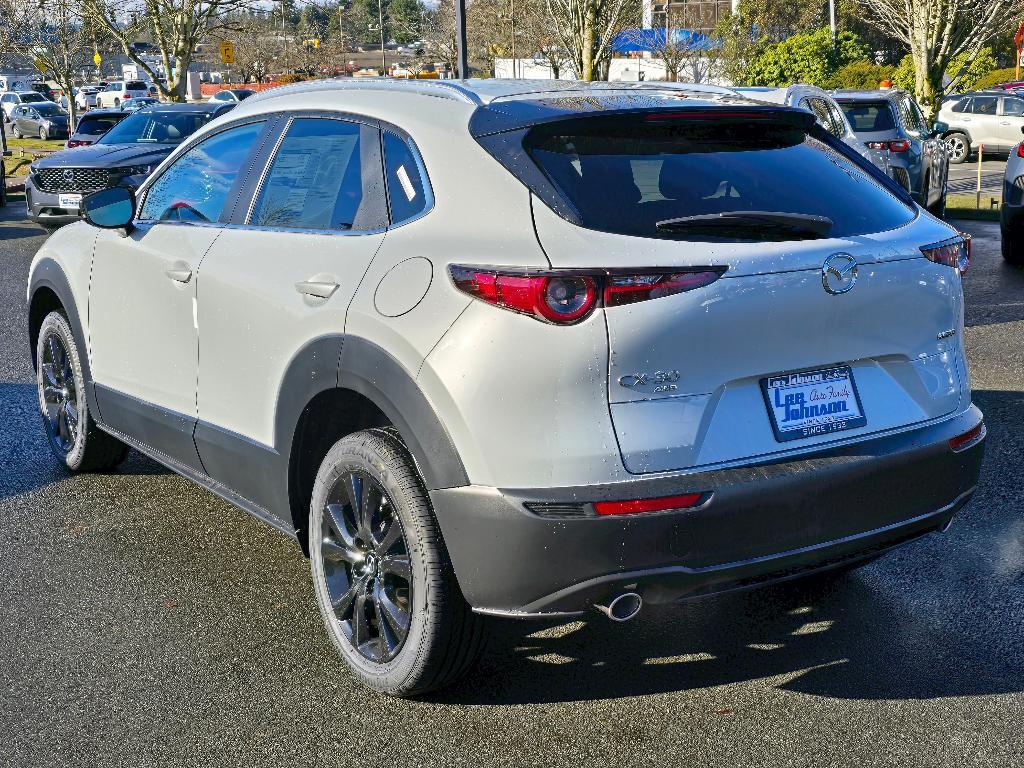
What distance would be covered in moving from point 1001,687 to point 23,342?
794cm

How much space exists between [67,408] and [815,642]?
3.74 m

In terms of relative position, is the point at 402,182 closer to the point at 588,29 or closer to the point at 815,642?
the point at 815,642

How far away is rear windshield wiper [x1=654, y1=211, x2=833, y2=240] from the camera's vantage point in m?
3.37

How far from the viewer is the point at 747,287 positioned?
3.30 metres

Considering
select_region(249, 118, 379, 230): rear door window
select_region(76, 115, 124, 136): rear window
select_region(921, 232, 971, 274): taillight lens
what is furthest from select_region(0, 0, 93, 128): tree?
select_region(921, 232, 971, 274): taillight lens

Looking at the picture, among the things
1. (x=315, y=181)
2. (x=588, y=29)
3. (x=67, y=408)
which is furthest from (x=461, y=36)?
(x=315, y=181)

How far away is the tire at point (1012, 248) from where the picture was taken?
1276cm

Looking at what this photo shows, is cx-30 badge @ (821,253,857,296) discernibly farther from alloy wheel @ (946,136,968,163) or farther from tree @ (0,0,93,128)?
tree @ (0,0,93,128)

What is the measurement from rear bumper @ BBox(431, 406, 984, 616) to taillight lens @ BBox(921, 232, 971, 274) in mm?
581

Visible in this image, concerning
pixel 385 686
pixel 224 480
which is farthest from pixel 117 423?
pixel 385 686

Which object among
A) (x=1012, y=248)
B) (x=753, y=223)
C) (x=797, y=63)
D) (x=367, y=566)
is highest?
(x=797, y=63)

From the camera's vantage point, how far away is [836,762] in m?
3.36

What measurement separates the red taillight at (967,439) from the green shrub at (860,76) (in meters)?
45.0

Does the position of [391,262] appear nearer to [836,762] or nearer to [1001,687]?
[836,762]
